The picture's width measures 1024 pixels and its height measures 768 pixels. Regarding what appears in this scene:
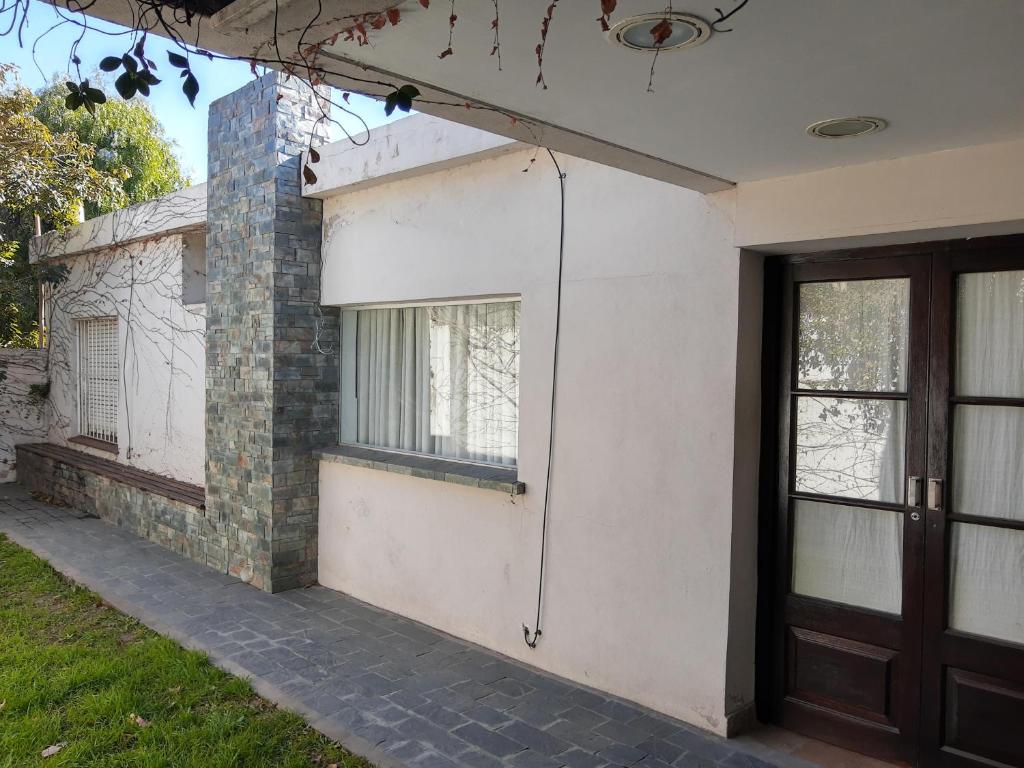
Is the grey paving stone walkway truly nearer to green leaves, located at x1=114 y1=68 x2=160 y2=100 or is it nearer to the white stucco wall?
green leaves, located at x1=114 y1=68 x2=160 y2=100

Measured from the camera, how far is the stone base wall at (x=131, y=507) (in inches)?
263

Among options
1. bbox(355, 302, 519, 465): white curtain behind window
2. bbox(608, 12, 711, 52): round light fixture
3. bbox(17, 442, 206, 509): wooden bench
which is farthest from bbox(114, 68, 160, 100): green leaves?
bbox(17, 442, 206, 509): wooden bench

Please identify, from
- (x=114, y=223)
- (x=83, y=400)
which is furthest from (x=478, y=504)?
(x=83, y=400)

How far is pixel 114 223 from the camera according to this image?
29.2ft

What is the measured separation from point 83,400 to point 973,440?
10.3 m

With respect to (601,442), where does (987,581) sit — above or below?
below

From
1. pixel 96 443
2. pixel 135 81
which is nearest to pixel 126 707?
pixel 135 81

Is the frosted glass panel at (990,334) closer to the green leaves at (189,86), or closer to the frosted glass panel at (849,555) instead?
the frosted glass panel at (849,555)

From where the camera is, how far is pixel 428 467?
17.1 feet

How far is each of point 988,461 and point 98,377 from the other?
980 cm

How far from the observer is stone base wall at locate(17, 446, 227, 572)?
6672 mm

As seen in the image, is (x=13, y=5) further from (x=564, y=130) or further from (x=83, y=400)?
(x=83, y=400)

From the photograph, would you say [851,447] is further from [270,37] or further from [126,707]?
[126,707]

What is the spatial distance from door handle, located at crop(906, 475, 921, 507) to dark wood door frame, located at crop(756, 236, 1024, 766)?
1.3 inches
